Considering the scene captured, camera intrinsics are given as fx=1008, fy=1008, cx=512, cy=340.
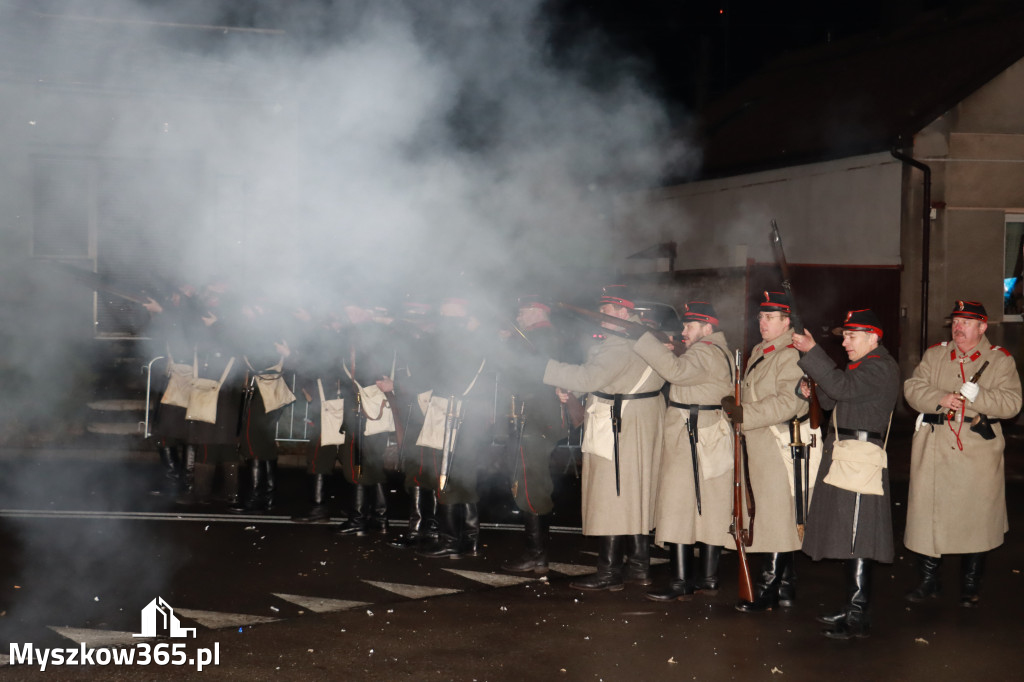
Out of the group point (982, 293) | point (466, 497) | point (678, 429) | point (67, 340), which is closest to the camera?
point (678, 429)

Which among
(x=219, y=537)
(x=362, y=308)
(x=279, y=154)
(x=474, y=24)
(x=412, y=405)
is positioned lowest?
(x=219, y=537)

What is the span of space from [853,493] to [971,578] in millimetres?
1182

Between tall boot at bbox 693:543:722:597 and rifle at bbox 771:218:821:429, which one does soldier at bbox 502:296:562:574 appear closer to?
tall boot at bbox 693:543:722:597

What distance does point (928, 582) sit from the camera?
6004mm

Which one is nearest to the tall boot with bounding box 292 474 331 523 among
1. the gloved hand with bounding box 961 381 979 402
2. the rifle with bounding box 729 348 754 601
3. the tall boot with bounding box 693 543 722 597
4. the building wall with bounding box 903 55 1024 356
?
the tall boot with bounding box 693 543 722 597

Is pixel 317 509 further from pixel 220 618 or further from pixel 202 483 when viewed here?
pixel 220 618

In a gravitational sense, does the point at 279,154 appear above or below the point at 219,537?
above

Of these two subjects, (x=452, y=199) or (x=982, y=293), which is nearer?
(x=452, y=199)

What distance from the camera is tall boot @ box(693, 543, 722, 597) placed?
598 centimetres

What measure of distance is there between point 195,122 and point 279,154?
0.74 m

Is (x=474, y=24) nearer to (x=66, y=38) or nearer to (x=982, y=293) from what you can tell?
(x=66, y=38)

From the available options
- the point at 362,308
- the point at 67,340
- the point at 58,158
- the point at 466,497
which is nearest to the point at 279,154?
the point at 362,308

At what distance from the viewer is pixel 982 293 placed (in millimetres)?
13977

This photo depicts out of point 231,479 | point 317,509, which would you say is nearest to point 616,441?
point 317,509
